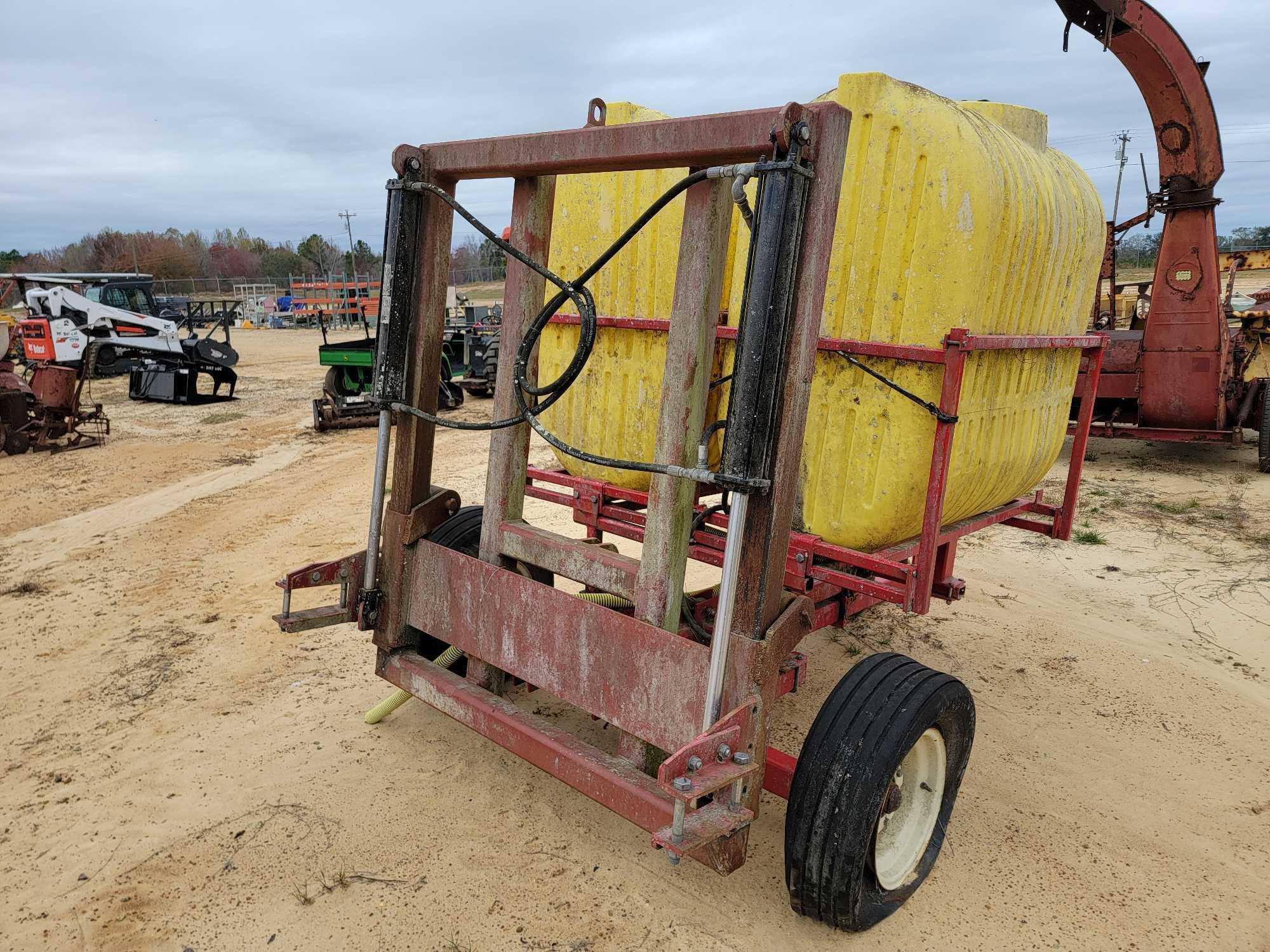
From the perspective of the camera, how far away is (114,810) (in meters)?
3.34

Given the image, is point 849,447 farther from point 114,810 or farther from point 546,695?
point 114,810

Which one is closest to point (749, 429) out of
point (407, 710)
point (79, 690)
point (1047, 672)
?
Answer: point (407, 710)

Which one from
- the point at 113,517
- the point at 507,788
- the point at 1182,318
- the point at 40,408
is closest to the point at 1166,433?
the point at 1182,318

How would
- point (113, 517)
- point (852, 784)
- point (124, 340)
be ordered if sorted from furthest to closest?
point (124, 340)
point (113, 517)
point (852, 784)

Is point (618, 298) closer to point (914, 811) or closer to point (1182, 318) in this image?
point (914, 811)

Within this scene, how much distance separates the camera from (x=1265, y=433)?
30.2ft

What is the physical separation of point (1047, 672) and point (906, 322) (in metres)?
2.77

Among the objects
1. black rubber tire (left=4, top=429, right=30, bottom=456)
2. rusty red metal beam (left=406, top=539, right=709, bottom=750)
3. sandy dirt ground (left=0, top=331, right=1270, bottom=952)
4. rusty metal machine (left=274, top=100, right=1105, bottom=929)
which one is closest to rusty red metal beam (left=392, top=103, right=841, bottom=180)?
rusty metal machine (left=274, top=100, right=1105, bottom=929)

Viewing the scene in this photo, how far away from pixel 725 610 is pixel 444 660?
169 cm

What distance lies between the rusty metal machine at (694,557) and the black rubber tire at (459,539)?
15 mm

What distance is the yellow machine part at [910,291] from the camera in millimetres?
2967

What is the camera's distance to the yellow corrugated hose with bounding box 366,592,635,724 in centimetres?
337

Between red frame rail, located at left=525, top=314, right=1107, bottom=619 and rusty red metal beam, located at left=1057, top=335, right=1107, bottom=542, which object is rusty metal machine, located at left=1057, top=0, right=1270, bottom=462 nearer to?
rusty red metal beam, located at left=1057, top=335, right=1107, bottom=542

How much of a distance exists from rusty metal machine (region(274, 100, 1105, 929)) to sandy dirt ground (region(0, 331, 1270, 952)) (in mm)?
417
